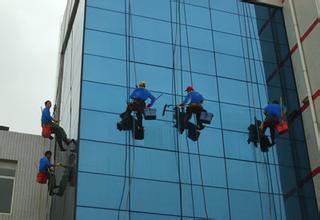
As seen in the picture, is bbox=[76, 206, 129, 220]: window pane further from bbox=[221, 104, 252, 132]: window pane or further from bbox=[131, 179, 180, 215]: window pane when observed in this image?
bbox=[221, 104, 252, 132]: window pane

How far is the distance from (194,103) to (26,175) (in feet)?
16.4

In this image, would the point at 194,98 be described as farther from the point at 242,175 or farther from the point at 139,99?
the point at 242,175

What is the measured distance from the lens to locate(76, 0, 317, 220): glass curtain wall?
15062mm

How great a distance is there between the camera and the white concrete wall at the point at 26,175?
16750 millimetres

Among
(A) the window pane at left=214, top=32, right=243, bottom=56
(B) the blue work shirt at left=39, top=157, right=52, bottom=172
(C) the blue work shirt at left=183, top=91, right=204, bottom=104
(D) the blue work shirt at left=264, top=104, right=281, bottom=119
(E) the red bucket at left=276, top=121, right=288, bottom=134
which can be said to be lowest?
(B) the blue work shirt at left=39, top=157, right=52, bottom=172

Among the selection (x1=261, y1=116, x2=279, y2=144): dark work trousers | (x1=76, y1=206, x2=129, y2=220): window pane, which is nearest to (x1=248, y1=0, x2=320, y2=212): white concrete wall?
(x1=261, y1=116, x2=279, y2=144): dark work trousers

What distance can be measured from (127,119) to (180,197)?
2.34 metres

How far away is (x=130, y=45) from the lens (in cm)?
1731

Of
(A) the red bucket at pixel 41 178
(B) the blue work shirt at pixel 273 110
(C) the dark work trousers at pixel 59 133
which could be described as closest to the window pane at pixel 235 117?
(B) the blue work shirt at pixel 273 110

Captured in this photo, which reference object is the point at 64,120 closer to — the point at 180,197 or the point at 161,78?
the point at 161,78

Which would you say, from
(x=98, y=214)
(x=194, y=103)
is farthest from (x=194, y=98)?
(x=98, y=214)

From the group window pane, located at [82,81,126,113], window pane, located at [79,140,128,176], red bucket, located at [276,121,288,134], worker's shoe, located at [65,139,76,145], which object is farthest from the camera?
red bucket, located at [276,121,288,134]

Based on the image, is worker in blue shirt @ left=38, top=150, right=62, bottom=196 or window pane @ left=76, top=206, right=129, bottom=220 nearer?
window pane @ left=76, top=206, right=129, bottom=220

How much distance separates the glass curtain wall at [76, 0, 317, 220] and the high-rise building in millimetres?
29
